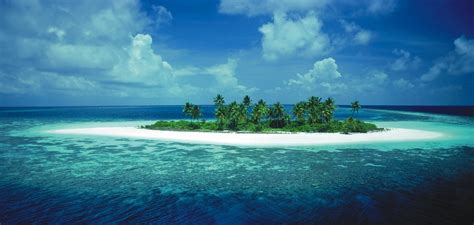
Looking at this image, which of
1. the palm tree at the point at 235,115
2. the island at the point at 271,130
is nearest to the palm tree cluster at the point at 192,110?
the island at the point at 271,130

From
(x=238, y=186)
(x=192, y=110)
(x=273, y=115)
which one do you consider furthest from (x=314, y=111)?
(x=238, y=186)

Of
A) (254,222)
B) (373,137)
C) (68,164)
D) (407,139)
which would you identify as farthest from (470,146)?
(68,164)

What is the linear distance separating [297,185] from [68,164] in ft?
110

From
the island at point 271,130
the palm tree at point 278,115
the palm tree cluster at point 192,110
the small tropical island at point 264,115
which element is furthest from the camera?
the palm tree cluster at point 192,110

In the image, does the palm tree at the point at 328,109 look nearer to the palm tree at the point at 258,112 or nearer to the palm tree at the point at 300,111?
the palm tree at the point at 300,111

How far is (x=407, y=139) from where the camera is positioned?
79125 mm

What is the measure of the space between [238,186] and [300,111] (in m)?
72.0

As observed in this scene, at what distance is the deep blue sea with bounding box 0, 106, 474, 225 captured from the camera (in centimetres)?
2744

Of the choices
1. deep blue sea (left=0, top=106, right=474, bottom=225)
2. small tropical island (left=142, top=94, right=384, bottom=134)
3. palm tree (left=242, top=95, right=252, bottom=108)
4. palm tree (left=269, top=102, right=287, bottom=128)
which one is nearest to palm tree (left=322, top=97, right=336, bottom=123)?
small tropical island (left=142, top=94, right=384, bottom=134)

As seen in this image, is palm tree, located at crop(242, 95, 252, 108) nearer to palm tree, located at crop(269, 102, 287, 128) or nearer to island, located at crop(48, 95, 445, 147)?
island, located at crop(48, 95, 445, 147)

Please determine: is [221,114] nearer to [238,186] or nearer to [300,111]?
[300,111]

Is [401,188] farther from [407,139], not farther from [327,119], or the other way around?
[327,119]

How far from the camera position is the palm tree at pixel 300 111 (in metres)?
106

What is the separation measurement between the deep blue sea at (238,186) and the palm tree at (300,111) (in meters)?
41.5
